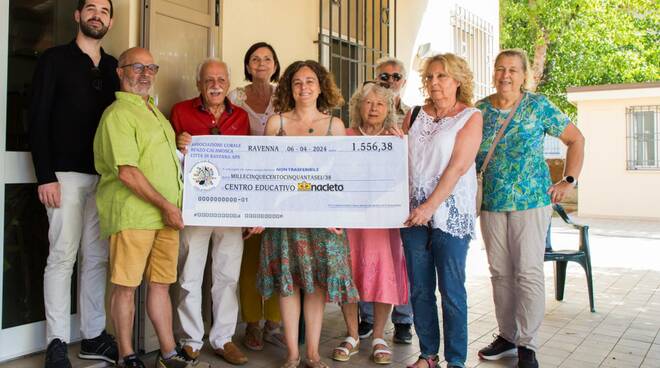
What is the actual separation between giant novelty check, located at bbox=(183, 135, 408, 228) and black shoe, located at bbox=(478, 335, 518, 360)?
123 cm

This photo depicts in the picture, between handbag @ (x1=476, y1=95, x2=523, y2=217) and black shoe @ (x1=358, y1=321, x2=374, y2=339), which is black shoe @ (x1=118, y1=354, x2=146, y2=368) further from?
handbag @ (x1=476, y1=95, x2=523, y2=217)

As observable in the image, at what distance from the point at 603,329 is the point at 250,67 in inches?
131

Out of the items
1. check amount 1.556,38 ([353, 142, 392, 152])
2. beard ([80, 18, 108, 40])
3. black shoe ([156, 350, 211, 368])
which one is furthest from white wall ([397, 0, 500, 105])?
black shoe ([156, 350, 211, 368])

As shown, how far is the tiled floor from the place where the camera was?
3.48 meters

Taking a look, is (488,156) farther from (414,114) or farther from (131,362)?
(131,362)

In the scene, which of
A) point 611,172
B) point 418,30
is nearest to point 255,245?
point 418,30

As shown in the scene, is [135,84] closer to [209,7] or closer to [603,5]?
[209,7]

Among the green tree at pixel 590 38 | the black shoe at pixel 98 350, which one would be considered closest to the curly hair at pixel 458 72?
the black shoe at pixel 98 350

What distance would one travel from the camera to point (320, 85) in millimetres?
3217

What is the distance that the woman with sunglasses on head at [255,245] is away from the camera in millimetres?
3668

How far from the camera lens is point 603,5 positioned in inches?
714

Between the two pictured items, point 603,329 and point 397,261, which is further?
point 603,329

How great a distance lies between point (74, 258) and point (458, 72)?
2.38 meters

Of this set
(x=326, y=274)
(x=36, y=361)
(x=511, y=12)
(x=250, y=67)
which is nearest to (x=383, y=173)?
(x=326, y=274)
